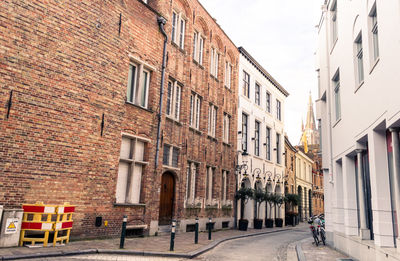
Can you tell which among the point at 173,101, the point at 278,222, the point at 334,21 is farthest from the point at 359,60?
the point at 278,222

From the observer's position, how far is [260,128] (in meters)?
Answer: 27.0

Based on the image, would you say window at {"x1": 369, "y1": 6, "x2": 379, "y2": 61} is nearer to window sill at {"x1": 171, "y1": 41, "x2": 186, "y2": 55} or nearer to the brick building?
the brick building

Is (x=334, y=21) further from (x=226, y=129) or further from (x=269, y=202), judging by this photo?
(x=269, y=202)

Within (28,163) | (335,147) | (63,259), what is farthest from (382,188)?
(28,163)

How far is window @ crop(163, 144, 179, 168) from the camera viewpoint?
14680mm

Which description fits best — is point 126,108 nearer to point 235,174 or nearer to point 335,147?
point 335,147

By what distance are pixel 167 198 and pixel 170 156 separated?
1844mm

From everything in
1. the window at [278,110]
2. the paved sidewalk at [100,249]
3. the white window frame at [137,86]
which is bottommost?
A: the paved sidewalk at [100,249]

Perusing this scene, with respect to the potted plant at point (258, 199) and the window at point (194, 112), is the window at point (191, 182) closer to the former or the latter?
the window at point (194, 112)

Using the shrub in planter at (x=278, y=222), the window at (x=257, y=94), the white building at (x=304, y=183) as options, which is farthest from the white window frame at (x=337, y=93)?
the white building at (x=304, y=183)

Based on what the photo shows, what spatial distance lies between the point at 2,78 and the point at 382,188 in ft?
32.2

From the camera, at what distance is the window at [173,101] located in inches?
604

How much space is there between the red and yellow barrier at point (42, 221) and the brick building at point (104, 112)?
18.7 inches

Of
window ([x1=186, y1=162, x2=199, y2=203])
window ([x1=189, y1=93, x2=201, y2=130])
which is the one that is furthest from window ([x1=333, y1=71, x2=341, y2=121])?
window ([x1=186, y1=162, x2=199, y2=203])
